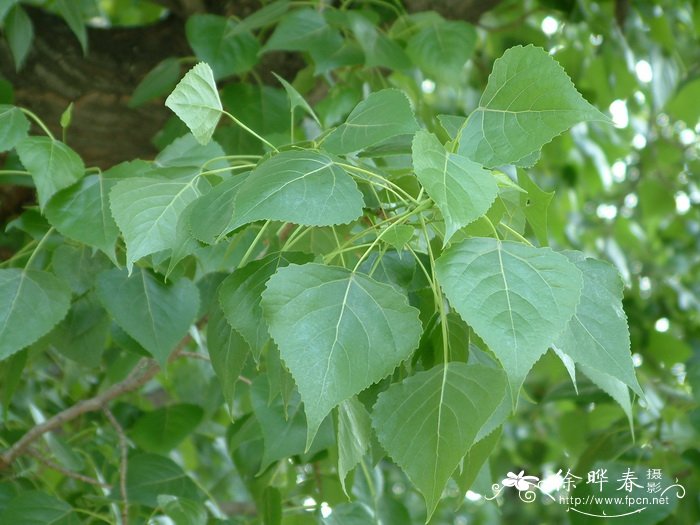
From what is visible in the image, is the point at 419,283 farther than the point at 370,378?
Yes

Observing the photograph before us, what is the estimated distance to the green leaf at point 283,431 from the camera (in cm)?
75

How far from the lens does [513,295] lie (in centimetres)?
46

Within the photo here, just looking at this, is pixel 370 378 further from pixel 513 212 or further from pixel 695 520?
pixel 695 520

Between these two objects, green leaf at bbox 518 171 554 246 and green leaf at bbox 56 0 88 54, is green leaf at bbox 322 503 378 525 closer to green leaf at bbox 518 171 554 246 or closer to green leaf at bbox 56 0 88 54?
green leaf at bbox 518 171 554 246

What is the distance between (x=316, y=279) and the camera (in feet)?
1.65

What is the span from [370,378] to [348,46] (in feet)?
2.11

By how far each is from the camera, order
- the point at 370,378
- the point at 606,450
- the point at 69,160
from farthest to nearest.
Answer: the point at 606,450
the point at 69,160
the point at 370,378

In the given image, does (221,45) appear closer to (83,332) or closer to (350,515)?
(83,332)

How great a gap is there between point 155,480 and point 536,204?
1.60 ft

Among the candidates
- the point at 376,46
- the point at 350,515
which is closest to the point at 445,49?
the point at 376,46

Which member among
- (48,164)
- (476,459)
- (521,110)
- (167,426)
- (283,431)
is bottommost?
(167,426)

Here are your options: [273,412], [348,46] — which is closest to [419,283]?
[273,412]

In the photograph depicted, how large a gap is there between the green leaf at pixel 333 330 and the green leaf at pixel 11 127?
34cm

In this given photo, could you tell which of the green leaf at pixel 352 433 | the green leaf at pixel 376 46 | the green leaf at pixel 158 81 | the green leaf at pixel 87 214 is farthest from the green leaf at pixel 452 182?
the green leaf at pixel 158 81
